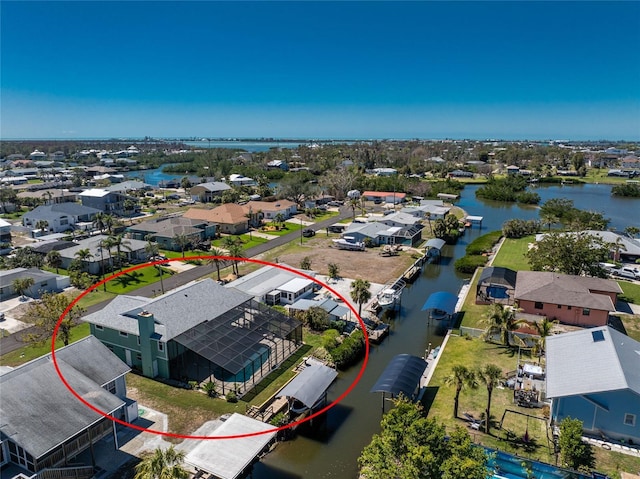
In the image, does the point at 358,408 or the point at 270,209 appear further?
the point at 270,209

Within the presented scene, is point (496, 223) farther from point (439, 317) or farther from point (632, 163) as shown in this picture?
point (632, 163)

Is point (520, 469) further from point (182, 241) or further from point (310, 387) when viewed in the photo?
point (182, 241)

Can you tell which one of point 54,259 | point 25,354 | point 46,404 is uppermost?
point 46,404

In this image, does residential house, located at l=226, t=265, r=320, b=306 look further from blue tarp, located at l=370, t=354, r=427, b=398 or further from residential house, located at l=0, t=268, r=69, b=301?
residential house, located at l=0, t=268, r=69, b=301

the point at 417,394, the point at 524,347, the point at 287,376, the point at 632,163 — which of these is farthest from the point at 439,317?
the point at 632,163

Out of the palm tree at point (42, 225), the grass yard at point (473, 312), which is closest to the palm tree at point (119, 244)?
the palm tree at point (42, 225)

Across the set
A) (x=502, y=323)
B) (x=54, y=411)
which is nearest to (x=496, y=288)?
(x=502, y=323)
